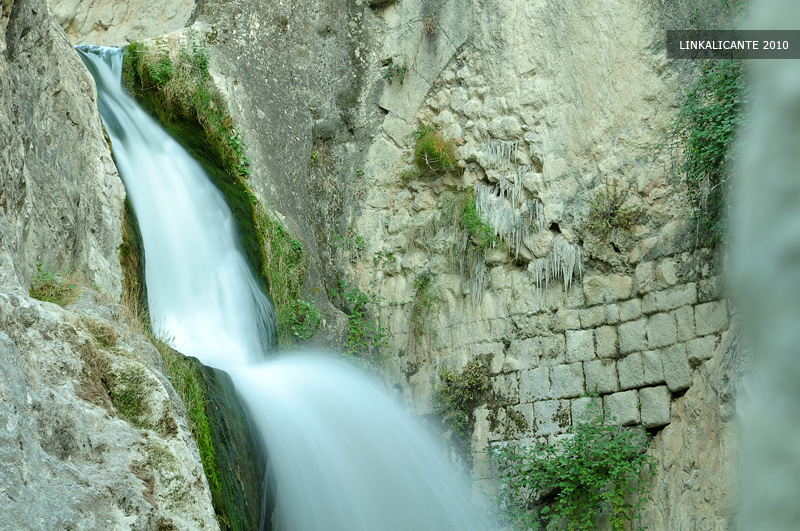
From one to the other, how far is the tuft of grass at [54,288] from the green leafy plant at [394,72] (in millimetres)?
4633

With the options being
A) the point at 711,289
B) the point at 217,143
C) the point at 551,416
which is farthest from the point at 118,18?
the point at 711,289

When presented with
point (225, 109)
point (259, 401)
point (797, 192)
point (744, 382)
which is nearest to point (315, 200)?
point (225, 109)

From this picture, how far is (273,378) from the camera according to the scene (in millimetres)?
5582

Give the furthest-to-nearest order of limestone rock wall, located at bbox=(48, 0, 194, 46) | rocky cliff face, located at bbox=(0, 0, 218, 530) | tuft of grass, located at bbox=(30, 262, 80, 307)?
limestone rock wall, located at bbox=(48, 0, 194, 46) < tuft of grass, located at bbox=(30, 262, 80, 307) < rocky cliff face, located at bbox=(0, 0, 218, 530)

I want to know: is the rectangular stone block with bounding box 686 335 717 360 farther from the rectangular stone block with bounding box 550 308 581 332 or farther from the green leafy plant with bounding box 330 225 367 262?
the green leafy plant with bounding box 330 225 367 262

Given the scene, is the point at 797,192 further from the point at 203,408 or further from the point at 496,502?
the point at 496,502

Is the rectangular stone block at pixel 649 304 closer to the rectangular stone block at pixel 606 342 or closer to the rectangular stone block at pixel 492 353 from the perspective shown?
the rectangular stone block at pixel 606 342

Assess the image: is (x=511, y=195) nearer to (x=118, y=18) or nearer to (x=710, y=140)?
(x=710, y=140)

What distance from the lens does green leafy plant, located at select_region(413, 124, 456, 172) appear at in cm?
743

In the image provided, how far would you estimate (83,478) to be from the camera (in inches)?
104

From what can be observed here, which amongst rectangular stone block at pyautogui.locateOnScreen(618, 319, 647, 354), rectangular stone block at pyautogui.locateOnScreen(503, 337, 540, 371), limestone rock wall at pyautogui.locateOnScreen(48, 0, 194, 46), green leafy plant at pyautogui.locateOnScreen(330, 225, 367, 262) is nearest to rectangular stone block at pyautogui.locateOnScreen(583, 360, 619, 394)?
rectangular stone block at pyautogui.locateOnScreen(618, 319, 647, 354)

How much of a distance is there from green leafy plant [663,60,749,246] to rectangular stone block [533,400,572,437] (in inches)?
66.5

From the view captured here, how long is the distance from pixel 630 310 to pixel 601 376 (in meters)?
0.57

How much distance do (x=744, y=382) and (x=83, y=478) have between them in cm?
405
